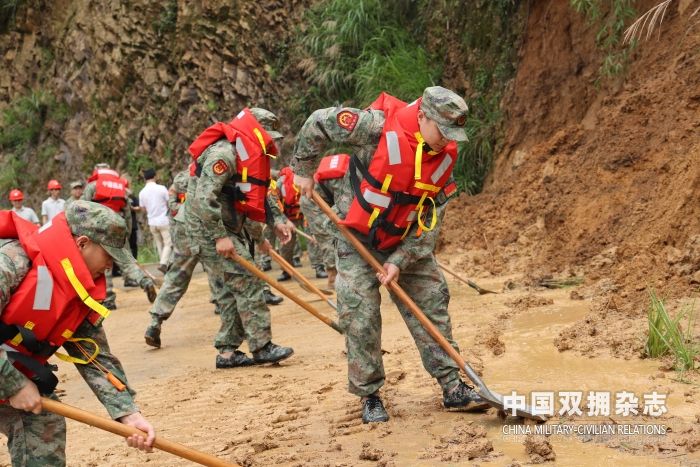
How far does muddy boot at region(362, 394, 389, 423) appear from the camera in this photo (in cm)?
495

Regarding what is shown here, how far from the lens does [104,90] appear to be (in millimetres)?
20531

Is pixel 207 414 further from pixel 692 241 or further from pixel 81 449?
pixel 692 241

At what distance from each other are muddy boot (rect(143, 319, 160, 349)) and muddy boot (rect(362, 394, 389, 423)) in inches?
156

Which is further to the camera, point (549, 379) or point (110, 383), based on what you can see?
point (549, 379)

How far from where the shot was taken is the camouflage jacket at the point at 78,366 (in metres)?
3.38

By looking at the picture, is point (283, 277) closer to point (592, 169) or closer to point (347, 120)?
point (592, 169)

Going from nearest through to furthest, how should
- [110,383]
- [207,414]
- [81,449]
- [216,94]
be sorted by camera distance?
[110,383]
[81,449]
[207,414]
[216,94]

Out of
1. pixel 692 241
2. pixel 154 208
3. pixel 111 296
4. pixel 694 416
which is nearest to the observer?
pixel 694 416

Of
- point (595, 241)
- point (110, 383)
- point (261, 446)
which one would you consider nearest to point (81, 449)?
point (261, 446)

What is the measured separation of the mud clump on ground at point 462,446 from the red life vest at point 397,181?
117 cm

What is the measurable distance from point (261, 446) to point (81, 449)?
4.23 feet

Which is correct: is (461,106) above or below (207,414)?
above

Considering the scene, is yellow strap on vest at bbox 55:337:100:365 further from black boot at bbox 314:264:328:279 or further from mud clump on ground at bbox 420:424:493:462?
black boot at bbox 314:264:328:279

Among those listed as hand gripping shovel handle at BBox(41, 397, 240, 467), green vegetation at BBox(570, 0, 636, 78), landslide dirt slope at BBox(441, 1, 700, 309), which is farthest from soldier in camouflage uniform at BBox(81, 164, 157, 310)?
green vegetation at BBox(570, 0, 636, 78)
